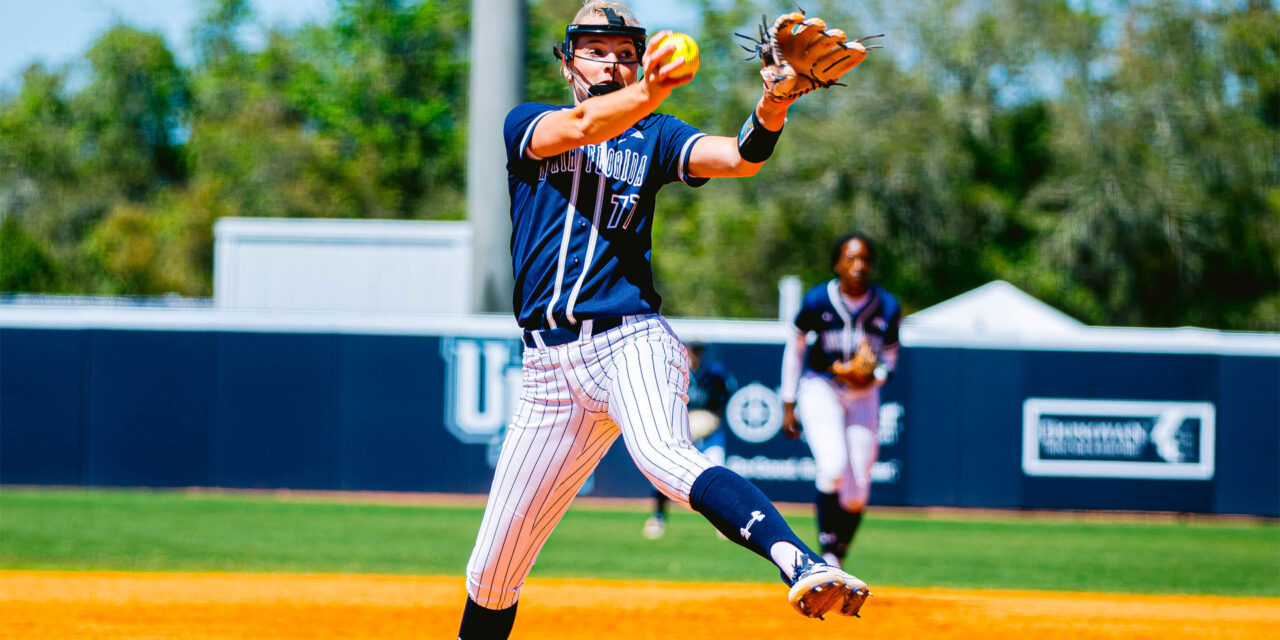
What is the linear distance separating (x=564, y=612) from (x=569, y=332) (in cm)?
260

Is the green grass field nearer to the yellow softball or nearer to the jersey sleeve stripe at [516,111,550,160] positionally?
the jersey sleeve stripe at [516,111,550,160]

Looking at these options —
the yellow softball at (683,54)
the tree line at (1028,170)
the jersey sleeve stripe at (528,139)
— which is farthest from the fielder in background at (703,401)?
the tree line at (1028,170)

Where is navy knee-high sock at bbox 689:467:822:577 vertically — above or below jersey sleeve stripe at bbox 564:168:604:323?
below

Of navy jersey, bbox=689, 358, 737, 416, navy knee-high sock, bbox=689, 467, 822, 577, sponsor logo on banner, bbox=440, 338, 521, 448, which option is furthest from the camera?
sponsor logo on banner, bbox=440, 338, 521, 448

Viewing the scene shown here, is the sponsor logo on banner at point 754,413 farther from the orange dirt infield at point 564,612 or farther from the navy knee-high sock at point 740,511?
the navy knee-high sock at point 740,511

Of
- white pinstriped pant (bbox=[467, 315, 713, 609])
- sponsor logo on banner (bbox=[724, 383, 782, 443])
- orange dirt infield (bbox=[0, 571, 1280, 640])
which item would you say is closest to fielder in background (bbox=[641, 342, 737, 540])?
sponsor logo on banner (bbox=[724, 383, 782, 443])

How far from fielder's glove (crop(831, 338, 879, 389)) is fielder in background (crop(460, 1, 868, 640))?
10.8 ft

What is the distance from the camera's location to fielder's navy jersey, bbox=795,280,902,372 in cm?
679

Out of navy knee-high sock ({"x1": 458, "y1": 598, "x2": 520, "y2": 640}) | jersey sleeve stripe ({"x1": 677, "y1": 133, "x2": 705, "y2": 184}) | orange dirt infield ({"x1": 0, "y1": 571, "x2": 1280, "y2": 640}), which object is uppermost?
jersey sleeve stripe ({"x1": 677, "y1": 133, "x2": 705, "y2": 184})

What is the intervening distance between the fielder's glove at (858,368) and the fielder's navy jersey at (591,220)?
3.33 m

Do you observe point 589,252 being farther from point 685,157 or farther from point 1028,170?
point 1028,170

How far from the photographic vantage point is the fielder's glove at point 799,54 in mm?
3086

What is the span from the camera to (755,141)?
125 inches

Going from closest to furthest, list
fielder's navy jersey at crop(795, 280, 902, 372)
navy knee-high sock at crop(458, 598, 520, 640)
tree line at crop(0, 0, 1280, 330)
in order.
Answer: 1. navy knee-high sock at crop(458, 598, 520, 640)
2. fielder's navy jersey at crop(795, 280, 902, 372)
3. tree line at crop(0, 0, 1280, 330)
